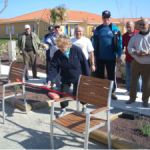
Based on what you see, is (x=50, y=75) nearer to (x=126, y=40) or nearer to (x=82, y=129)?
(x=82, y=129)

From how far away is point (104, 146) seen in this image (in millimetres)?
3211

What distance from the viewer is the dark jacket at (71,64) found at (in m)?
3.99

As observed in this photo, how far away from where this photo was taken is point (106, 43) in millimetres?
5191

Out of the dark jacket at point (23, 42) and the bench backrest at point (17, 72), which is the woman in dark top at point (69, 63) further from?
the dark jacket at point (23, 42)

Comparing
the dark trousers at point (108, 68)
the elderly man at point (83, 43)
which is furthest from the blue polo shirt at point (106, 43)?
the elderly man at point (83, 43)

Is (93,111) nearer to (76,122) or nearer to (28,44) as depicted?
(76,122)

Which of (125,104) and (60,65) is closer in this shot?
(60,65)

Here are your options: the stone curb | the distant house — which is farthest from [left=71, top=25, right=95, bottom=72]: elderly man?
the distant house

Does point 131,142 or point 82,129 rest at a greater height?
point 82,129

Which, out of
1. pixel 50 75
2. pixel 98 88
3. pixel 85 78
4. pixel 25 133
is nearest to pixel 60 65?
pixel 50 75

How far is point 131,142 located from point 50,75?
1.95 m

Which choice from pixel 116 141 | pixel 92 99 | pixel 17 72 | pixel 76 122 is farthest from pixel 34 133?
pixel 17 72

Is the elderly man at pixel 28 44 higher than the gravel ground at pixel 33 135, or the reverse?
the elderly man at pixel 28 44

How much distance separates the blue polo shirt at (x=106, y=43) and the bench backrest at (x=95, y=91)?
77.3 inches
